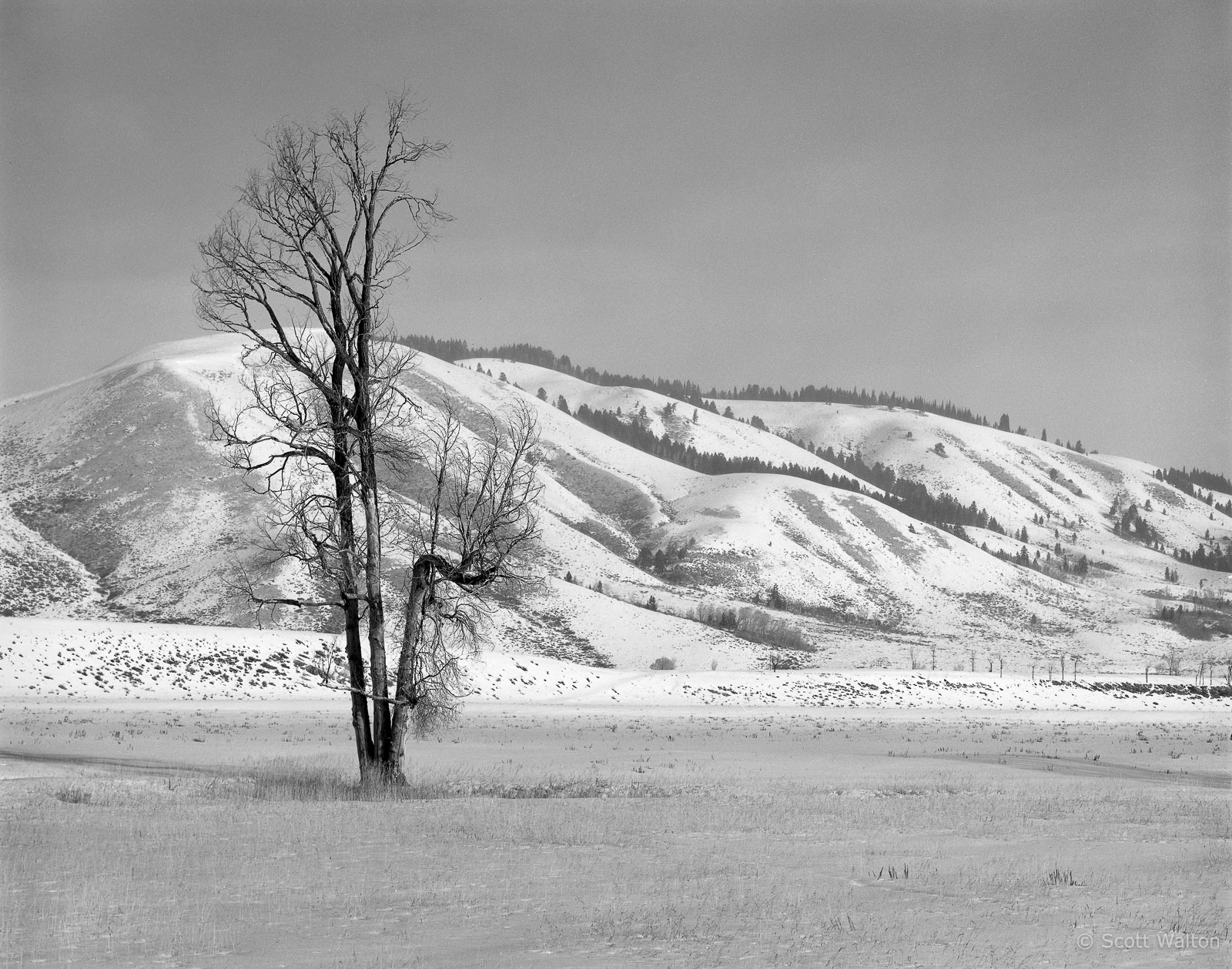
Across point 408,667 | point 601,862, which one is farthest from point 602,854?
point 408,667

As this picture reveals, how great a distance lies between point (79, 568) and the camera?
117062mm

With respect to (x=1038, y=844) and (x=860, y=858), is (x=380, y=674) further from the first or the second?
(x=1038, y=844)

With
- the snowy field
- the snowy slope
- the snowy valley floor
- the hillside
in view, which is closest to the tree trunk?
the snowy valley floor

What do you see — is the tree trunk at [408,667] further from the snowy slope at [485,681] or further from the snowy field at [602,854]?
the snowy slope at [485,681]

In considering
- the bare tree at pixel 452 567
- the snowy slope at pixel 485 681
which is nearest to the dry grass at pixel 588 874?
the bare tree at pixel 452 567

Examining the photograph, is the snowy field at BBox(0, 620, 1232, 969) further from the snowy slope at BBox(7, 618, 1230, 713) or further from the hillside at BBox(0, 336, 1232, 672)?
the hillside at BBox(0, 336, 1232, 672)

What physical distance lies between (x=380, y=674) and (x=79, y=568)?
4261 inches

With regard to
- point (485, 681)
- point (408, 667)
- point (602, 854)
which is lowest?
point (485, 681)

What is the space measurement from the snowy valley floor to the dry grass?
5cm

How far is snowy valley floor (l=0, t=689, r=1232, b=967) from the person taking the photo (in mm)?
9641

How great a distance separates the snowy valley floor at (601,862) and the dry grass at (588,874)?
0.05 metres

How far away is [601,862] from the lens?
1405cm

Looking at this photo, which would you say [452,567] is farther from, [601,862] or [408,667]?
[601,862]

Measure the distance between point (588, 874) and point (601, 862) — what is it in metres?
0.93
